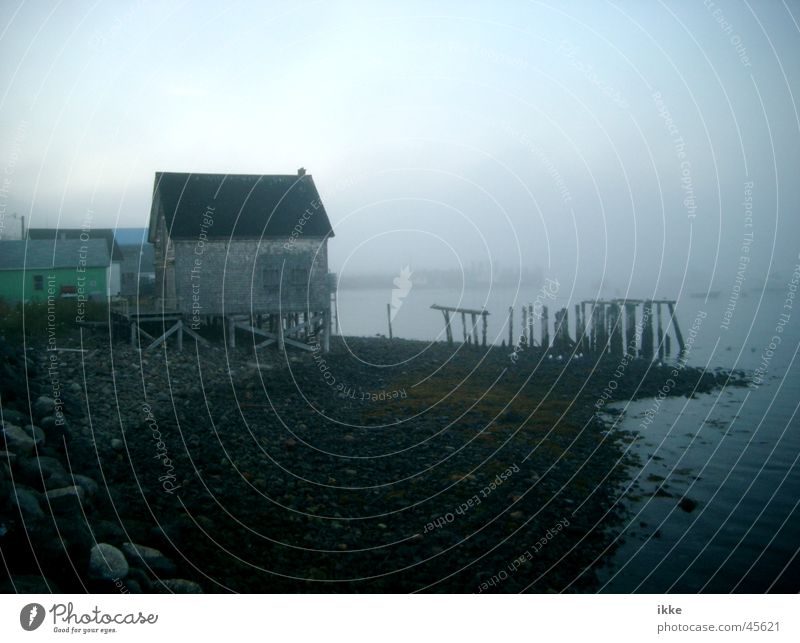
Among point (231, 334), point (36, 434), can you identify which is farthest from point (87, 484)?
point (231, 334)

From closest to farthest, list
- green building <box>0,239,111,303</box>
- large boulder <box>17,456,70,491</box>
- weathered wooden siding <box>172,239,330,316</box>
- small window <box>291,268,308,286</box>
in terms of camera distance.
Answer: large boulder <box>17,456,70,491</box>, weathered wooden siding <box>172,239,330,316</box>, small window <box>291,268,308,286</box>, green building <box>0,239,111,303</box>

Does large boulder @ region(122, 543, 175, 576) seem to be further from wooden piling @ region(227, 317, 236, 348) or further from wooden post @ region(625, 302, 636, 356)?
wooden post @ region(625, 302, 636, 356)

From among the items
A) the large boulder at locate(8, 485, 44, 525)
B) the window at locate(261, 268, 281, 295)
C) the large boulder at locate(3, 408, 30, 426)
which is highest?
the window at locate(261, 268, 281, 295)

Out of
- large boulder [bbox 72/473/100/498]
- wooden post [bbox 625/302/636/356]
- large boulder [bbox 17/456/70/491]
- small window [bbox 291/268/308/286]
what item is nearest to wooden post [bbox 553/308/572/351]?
wooden post [bbox 625/302/636/356]

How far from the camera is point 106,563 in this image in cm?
636

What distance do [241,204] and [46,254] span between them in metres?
13.9

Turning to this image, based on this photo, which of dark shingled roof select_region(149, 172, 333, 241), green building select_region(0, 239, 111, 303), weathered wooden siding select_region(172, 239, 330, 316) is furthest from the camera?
green building select_region(0, 239, 111, 303)

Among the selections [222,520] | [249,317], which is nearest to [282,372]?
[249,317]

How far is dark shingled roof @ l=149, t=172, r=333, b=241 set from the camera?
2189 centimetres

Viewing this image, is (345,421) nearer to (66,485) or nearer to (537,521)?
(537,521)

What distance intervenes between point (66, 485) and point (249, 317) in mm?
14974
